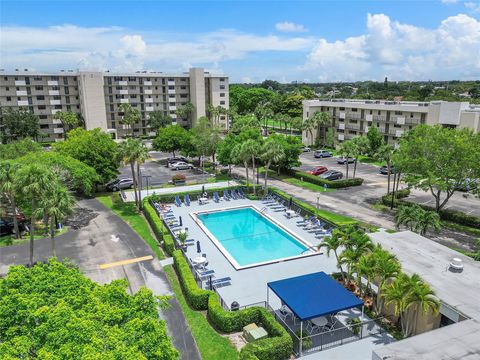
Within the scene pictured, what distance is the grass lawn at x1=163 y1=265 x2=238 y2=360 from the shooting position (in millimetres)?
19188

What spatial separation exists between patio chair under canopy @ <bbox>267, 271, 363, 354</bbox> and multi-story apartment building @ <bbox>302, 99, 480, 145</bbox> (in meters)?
44.0

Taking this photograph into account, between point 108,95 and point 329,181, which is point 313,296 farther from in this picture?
point 108,95

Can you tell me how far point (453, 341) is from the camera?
53.5 feet

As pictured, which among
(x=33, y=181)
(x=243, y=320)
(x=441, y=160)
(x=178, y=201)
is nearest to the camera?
(x=243, y=320)

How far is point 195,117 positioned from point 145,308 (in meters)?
84.8

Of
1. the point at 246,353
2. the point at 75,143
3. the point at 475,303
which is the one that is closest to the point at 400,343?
the point at 475,303

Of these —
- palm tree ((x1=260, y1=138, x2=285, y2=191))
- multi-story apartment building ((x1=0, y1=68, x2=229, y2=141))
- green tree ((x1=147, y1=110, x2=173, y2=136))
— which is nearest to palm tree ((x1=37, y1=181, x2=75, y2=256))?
palm tree ((x1=260, y1=138, x2=285, y2=191))

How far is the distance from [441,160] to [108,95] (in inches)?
2981

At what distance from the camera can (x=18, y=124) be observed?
245ft

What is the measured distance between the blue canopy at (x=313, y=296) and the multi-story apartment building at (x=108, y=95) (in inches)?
2636

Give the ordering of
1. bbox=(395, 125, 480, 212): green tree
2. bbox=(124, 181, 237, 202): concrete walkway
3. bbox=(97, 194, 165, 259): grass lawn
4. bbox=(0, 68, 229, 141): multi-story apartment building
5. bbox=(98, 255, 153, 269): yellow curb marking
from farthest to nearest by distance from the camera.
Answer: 1. bbox=(0, 68, 229, 141): multi-story apartment building
2. bbox=(124, 181, 237, 202): concrete walkway
3. bbox=(395, 125, 480, 212): green tree
4. bbox=(97, 194, 165, 259): grass lawn
5. bbox=(98, 255, 153, 269): yellow curb marking

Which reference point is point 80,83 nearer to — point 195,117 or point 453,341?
point 195,117

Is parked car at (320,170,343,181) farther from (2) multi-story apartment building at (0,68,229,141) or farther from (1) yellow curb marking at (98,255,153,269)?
(2) multi-story apartment building at (0,68,229,141)

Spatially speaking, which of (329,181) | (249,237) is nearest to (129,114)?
(329,181)
